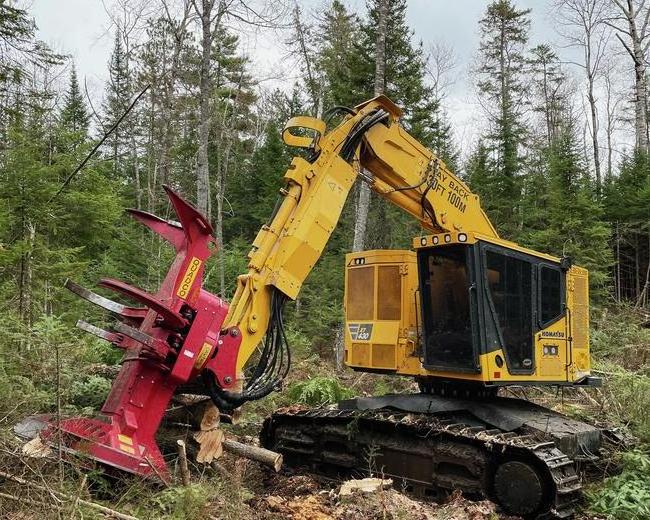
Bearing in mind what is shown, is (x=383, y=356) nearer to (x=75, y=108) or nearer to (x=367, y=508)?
(x=367, y=508)

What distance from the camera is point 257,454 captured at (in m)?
6.41

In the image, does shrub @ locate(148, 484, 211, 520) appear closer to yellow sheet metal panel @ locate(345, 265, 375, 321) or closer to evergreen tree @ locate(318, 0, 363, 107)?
yellow sheet metal panel @ locate(345, 265, 375, 321)

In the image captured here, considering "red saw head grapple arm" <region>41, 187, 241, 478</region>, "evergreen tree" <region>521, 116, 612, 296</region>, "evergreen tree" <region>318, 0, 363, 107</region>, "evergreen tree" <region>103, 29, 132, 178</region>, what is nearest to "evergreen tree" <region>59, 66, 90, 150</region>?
"evergreen tree" <region>103, 29, 132, 178</region>

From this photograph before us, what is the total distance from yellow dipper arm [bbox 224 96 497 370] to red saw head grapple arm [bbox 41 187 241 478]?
33 centimetres

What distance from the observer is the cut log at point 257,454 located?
631 centimetres

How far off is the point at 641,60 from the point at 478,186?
8.01 metres

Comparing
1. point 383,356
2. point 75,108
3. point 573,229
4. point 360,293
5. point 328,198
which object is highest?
point 75,108

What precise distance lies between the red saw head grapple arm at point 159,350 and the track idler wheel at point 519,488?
2.89 metres

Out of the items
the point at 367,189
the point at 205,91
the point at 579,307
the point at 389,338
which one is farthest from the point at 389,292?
the point at 205,91

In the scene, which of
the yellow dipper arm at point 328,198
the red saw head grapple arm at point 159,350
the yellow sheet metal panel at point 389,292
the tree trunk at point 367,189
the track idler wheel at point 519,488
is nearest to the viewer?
the red saw head grapple arm at point 159,350

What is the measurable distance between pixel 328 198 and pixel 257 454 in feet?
9.16

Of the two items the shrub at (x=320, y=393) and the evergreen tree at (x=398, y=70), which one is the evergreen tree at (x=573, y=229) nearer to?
the evergreen tree at (x=398, y=70)

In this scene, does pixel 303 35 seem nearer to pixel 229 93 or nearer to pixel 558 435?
pixel 229 93

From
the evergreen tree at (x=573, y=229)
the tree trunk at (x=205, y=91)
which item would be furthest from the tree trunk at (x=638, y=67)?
the tree trunk at (x=205, y=91)
